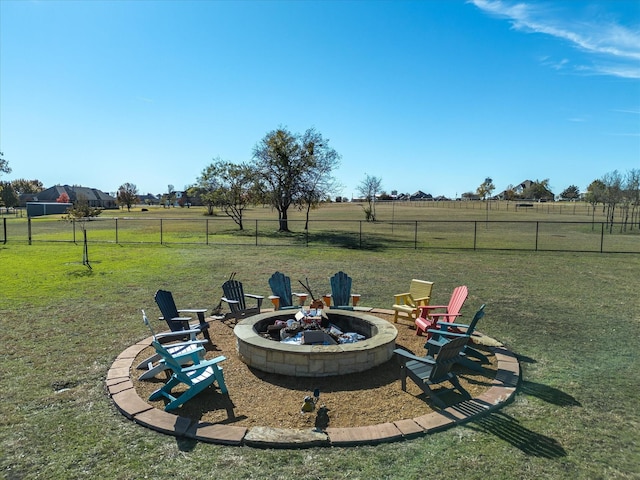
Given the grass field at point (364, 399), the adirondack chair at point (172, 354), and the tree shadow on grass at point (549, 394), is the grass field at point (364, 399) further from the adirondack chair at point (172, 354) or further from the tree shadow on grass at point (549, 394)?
the adirondack chair at point (172, 354)

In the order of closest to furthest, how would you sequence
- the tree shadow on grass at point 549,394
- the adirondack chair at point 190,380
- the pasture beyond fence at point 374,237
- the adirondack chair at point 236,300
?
1. the adirondack chair at point 190,380
2. the tree shadow on grass at point 549,394
3. the adirondack chair at point 236,300
4. the pasture beyond fence at point 374,237

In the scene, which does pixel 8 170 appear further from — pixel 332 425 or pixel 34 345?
pixel 332 425

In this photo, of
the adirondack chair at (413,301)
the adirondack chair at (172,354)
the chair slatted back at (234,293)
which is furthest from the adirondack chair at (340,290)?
the adirondack chair at (172,354)

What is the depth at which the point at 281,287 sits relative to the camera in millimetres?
7984

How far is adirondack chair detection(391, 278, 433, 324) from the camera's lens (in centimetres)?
754

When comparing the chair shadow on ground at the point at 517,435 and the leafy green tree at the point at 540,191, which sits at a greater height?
the leafy green tree at the point at 540,191

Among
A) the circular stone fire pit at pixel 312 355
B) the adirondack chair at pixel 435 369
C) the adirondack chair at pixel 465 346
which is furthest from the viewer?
the adirondack chair at pixel 465 346

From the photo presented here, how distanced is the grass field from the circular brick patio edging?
88 millimetres

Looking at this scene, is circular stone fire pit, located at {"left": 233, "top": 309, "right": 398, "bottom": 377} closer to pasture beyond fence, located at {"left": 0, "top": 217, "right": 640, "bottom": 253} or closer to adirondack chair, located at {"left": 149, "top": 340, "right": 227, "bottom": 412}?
adirondack chair, located at {"left": 149, "top": 340, "right": 227, "bottom": 412}

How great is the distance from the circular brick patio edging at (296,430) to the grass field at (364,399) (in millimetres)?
88

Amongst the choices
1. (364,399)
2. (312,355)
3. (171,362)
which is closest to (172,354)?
(171,362)

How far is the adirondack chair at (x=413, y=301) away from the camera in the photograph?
754cm

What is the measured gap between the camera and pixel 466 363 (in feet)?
18.2

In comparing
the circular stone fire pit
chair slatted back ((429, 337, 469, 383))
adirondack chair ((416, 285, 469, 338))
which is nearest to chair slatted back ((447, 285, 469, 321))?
adirondack chair ((416, 285, 469, 338))
